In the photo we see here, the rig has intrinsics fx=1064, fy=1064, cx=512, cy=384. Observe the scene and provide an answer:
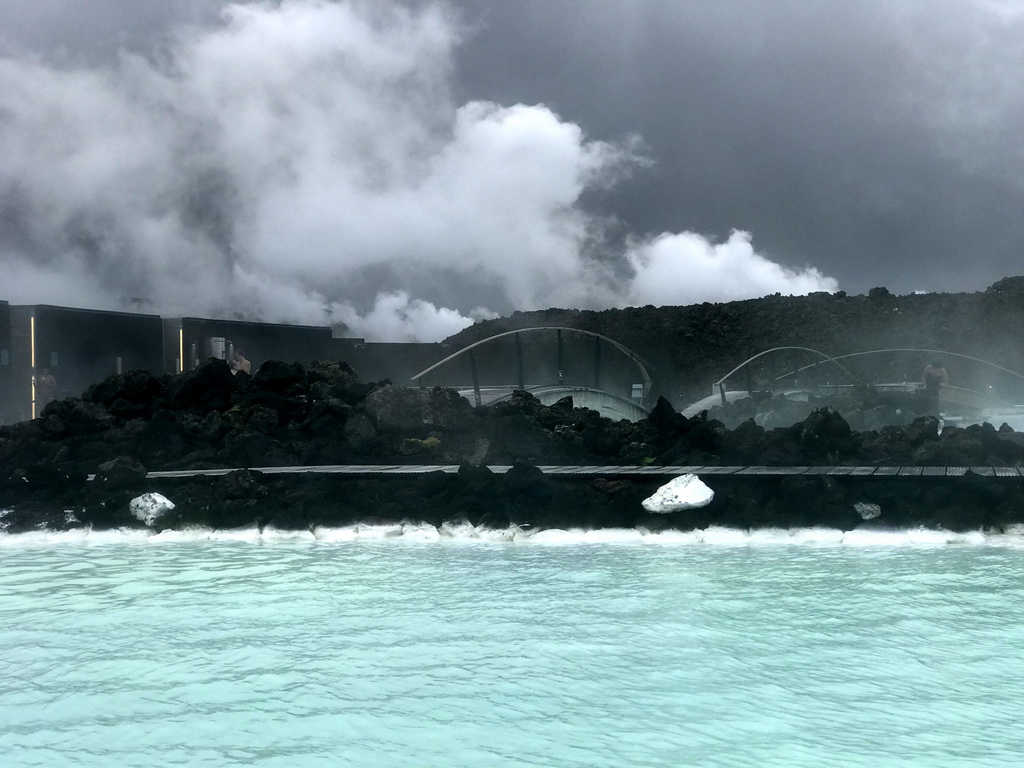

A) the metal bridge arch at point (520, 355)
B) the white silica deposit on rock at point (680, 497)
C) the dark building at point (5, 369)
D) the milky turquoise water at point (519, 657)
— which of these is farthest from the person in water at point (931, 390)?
the dark building at point (5, 369)

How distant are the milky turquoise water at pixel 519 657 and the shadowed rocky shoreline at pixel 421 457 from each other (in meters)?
0.46

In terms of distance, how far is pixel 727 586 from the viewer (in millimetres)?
6355

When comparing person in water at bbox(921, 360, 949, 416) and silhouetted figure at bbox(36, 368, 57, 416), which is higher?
silhouetted figure at bbox(36, 368, 57, 416)

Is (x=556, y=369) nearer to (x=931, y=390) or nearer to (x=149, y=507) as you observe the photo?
(x=931, y=390)

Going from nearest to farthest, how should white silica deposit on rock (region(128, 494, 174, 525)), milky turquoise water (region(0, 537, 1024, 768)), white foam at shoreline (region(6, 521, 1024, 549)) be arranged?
milky turquoise water (region(0, 537, 1024, 768)) < white foam at shoreline (region(6, 521, 1024, 549)) < white silica deposit on rock (region(128, 494, 174, 525))

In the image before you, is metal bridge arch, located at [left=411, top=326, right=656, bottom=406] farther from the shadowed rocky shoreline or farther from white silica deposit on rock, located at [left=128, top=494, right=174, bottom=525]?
white silica deposit on rock, located at [left=128, top=494, right=174, bottom=525]

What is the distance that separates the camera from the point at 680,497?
311 inches

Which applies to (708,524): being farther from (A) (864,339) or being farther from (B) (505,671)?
(A) (864,339)

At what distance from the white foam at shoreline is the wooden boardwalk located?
0.49m

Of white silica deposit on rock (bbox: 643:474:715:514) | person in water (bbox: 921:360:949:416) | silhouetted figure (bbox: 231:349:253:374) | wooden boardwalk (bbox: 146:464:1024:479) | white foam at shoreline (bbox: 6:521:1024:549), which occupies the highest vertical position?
silhouetted figure (bbox: 231:349:253:374)

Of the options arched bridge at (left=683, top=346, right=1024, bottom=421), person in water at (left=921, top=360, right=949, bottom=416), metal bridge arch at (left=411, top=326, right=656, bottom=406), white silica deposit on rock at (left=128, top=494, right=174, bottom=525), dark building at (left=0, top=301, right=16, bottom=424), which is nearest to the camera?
white silica deposit on rock at (left=128, top=494, right=174, bottom=525)

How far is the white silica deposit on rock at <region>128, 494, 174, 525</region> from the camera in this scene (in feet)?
27.7

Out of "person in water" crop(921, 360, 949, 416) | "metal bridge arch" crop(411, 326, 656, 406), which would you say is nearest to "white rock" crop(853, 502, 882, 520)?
"metal bridge arch" crop(411, 326, 656, 406)

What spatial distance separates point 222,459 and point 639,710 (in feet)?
21.9
